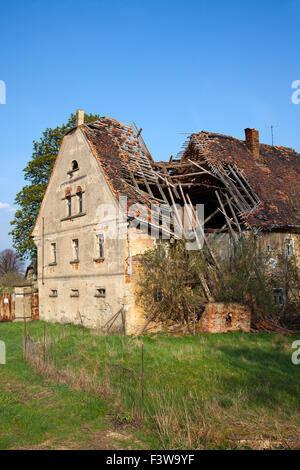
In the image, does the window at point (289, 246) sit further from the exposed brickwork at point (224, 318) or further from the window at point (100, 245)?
the window at point (100, 245)

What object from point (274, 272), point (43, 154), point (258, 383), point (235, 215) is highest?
point (43, 154)

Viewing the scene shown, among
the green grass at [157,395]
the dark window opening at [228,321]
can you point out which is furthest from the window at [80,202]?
the dark window opening at [228,321]

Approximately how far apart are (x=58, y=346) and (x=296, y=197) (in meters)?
14.6

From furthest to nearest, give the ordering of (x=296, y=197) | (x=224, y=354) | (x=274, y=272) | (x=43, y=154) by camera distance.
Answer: (x=43, y=154), (x=296, y=197), (x=274, y=272), (x=224, y=354)

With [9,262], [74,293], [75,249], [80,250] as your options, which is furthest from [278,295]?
[9,262]

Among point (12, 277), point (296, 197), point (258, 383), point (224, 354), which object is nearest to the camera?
point (258, 383)

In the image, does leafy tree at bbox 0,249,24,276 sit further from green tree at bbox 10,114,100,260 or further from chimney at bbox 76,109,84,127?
chimney at bbox 76,109,84,127

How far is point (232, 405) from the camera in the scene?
24.8 ft

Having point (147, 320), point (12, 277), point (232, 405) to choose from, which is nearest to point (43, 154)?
point (147, 320)

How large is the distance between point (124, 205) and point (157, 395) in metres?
10.4

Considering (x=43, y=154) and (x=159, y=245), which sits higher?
(x=43, y=154)

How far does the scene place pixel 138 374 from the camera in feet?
32.7

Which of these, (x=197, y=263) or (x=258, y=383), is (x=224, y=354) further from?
(x=197, y=263)

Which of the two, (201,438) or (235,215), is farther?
(235,215)
